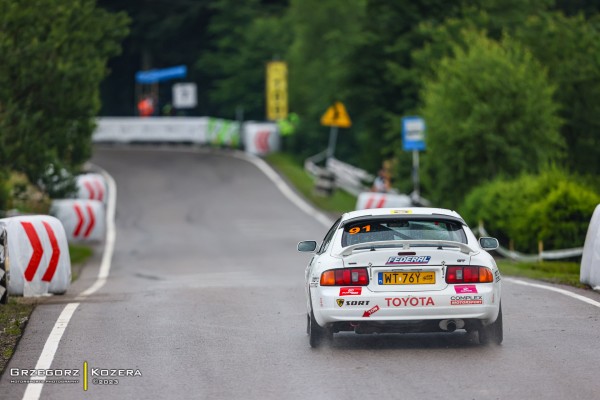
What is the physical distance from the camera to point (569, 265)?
937 inches

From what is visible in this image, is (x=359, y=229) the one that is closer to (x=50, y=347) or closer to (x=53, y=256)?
(x=50, y=347)

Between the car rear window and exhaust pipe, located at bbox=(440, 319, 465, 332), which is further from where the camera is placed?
the car rear window

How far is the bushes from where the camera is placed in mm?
26219

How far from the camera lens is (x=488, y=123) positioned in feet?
113

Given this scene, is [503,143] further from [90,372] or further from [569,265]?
[90,372]

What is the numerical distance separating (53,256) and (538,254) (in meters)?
12.0

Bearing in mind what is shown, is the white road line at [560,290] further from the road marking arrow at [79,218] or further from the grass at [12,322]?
the road marking arrow at [79,218]

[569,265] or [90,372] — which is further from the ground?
[90,372]

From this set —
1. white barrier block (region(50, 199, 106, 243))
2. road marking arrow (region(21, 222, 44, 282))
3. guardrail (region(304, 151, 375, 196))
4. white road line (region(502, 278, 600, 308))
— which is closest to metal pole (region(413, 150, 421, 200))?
guardrail (region(304, 151, 375, 196))

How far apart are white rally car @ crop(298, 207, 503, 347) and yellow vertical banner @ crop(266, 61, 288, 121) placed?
175 ft

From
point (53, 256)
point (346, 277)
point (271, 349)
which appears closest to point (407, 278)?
point (346, 277)

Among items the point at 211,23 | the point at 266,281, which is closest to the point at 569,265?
the point at 266,281

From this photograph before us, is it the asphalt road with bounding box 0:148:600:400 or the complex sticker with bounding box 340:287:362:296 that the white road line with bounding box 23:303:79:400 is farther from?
the complex sticker with bounding box 340:287:362:296

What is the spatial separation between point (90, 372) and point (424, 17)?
4112 centimetres
